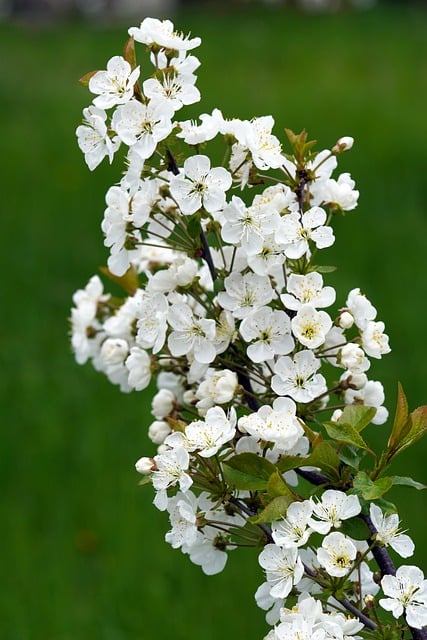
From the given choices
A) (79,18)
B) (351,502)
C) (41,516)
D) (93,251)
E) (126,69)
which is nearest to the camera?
(351,502)

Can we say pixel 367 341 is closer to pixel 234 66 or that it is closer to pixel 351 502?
pixel 351 502

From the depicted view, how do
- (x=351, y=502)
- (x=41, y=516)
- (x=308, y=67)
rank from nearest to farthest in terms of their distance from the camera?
(x=351, y=502) → (x=41, y=516) → (x=308, y=67)

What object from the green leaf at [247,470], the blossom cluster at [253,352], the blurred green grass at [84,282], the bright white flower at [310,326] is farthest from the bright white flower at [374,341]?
the blurred green grass at [84,282]

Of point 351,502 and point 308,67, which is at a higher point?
point 308,67

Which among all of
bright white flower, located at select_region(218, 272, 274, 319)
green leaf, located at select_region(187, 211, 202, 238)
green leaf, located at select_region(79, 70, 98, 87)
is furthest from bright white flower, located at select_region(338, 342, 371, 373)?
green leaf, located at select_region(79, 70, 98, 87)

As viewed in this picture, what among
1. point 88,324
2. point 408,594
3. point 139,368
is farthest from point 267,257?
point 88,324

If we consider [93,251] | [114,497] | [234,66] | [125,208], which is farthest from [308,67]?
[125,208]

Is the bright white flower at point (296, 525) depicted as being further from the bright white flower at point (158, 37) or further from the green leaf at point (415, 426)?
the bright white flower at point (158, 37)

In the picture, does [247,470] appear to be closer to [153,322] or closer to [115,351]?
[153,322]
